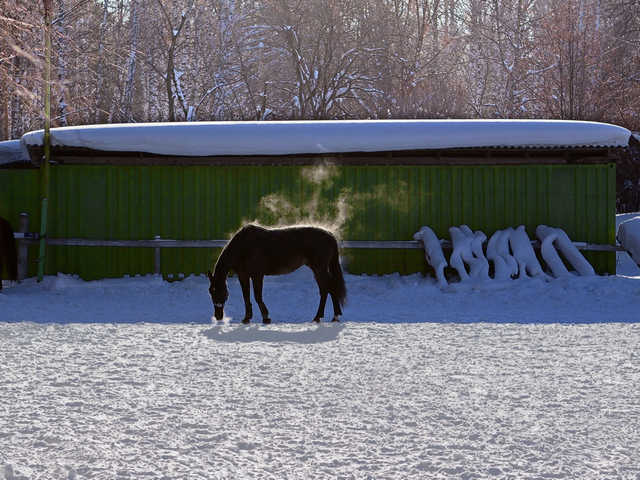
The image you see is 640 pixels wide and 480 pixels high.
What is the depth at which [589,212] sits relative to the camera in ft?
42.6

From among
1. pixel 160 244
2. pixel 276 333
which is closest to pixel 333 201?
pixel 160 244

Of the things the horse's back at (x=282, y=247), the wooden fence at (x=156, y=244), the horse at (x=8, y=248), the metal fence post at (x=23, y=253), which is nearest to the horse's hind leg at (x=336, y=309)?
the horse's back at (x=282, y=247)

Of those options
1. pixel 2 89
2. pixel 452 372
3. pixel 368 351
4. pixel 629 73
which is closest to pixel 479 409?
pixel 452 372

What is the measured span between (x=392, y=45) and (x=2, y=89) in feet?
61.2

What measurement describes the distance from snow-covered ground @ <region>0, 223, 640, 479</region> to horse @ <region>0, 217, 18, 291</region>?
2.51 m

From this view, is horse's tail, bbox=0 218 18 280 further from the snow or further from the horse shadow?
the snow

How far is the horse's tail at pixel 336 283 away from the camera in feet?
28.6

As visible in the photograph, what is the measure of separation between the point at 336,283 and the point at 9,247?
654cm

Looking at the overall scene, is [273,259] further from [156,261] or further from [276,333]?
[156,261]

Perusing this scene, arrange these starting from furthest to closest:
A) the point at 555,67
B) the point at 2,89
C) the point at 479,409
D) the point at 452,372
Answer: the point at 555,67 < the point at 2,89 < the point at 452,372 < the point at 479,409

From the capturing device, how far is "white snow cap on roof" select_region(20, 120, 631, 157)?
12039mm

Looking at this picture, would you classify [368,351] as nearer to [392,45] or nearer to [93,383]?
[93,383]

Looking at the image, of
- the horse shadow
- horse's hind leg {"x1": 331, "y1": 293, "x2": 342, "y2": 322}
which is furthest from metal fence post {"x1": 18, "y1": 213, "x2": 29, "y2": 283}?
horse's hind leg {"x1": 331, "y1": 293, "x2": 342, "y2": 322}

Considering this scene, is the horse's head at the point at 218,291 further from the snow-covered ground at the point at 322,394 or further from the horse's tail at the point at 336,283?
the horse's tail at the point at 336,283
